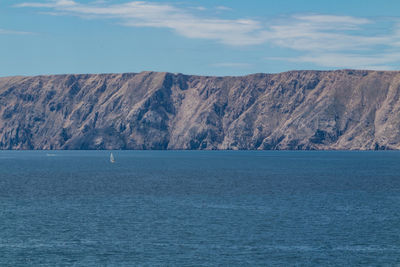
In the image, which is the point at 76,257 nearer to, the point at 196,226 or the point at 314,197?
the point at 196,226

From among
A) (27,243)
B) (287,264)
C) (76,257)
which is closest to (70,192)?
(27,243)

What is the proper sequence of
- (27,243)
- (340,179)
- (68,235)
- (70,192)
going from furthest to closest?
(340,179)
(70,192)
(68,235)
(27,243)

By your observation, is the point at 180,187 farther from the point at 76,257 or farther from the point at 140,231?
the point at 76,257

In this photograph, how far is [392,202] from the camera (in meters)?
86.9

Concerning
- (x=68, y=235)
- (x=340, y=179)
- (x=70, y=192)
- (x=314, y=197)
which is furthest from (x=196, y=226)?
(x=340, y=179)

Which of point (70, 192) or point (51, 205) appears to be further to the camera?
point (70, 192)

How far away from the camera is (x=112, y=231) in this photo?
6112 cm

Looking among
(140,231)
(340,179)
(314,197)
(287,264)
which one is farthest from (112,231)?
(340,179)

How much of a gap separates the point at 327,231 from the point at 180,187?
5592 cm

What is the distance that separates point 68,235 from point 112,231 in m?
4.64

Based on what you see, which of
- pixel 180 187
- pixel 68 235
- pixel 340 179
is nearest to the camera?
pixel 68 235

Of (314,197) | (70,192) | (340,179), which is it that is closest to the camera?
(314,197)

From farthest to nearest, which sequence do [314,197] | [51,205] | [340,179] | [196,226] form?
[340,179]
[314,197]
[51,205]
[196,226]

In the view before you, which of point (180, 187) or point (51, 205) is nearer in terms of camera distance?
point (51, 205)
